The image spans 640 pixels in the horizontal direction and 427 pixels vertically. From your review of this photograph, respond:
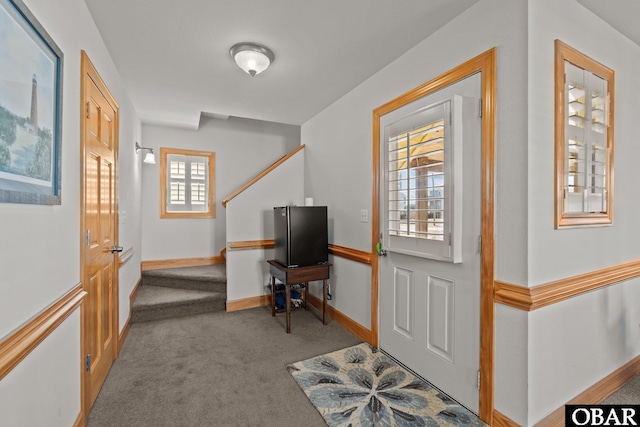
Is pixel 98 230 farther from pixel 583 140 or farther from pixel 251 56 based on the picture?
pixel 583 140

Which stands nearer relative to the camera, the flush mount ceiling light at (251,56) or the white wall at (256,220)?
the flush mount ceiling light at (251,56)

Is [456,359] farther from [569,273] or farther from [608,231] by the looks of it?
[608,231]

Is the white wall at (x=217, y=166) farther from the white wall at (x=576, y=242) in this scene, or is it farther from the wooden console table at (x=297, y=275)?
the white wall at (x=576, y=242)

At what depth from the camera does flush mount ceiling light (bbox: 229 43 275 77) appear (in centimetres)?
214

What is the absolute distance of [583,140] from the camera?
5.60ft

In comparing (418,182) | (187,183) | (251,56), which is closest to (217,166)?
(187,183)

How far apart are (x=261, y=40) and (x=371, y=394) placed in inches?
99.8

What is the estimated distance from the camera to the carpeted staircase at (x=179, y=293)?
127 inches

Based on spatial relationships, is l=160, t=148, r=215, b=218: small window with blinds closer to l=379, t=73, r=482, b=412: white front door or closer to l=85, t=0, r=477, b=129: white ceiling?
l=85, t=0, r=477, b=129: white ceiling

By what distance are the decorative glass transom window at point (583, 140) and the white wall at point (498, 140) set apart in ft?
0.82

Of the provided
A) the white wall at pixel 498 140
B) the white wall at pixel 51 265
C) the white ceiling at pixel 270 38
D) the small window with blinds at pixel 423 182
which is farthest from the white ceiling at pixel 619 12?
the white wall at pixel 51 265

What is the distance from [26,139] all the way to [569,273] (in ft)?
8.40

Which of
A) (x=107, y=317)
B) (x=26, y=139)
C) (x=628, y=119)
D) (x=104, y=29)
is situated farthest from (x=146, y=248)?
(x=628, y=119)

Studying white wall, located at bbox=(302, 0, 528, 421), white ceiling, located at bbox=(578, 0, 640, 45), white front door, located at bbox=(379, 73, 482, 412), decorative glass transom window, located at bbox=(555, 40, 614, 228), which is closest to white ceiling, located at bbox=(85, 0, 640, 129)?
white ceiling, located at bbox=(578, 0, 640, 45)
